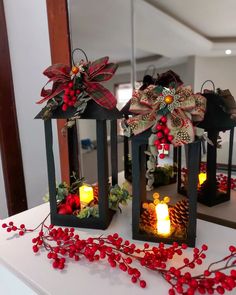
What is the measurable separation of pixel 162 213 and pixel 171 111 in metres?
0.27

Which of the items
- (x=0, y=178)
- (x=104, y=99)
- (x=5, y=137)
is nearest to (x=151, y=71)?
(x=104, y=99)

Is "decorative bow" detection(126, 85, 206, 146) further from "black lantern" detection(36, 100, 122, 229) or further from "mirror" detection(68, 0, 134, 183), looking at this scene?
"mirror" detection(68, 0, 134, 183)

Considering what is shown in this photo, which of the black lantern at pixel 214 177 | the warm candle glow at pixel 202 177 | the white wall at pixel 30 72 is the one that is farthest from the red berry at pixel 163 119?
the white wall at pixel 30 72

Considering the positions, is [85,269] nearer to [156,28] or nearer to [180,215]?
[180,215]

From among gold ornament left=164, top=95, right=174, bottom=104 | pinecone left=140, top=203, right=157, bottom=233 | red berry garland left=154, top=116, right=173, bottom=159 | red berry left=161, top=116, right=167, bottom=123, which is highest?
gold ornament left=164, top=95, right=174, bottom=104

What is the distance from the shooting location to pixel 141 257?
1.90 ft

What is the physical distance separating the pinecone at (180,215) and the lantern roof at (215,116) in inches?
9.5

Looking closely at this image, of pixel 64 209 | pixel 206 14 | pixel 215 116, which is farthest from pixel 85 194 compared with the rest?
pixel 206 14

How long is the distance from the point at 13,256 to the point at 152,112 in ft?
1.63

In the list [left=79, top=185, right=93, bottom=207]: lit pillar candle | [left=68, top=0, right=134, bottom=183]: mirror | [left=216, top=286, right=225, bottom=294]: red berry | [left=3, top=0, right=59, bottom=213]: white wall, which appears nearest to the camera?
[left=216, top=286, right=225, bottom=294]: red berry

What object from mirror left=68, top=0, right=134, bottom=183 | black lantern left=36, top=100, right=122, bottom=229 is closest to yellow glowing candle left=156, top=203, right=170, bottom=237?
black lantern left=36, top=100, right=122, bottom=229

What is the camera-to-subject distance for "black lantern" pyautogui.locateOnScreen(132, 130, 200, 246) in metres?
0.58

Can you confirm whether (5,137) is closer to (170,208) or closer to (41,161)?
(41,161)

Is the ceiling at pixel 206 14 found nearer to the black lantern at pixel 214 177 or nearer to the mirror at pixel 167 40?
the mirror at pixel 167 40
